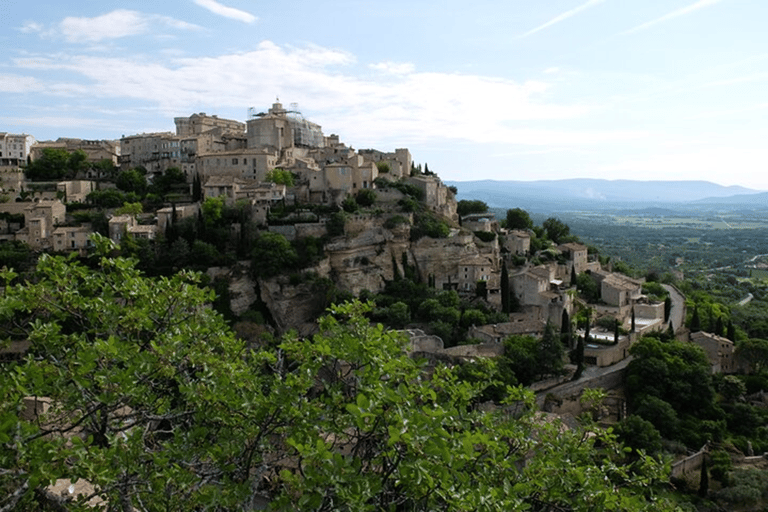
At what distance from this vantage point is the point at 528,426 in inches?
385

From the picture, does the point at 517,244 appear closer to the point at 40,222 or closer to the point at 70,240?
the point at 70,240

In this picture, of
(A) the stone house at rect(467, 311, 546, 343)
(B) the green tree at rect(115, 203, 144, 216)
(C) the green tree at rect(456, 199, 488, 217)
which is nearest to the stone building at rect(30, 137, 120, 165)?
(B) the green tree at rect(115, 203, 144, 216)

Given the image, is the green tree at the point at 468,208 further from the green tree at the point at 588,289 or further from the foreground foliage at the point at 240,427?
the foreground foliage at the point at 240,427

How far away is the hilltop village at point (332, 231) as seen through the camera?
3975 cm

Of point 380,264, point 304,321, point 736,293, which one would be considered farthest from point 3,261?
point 736,293

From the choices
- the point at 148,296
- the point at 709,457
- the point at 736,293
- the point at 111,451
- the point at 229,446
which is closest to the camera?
the point at 111,451

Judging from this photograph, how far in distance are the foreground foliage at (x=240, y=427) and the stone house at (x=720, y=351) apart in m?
30.8

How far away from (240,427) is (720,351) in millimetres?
35931

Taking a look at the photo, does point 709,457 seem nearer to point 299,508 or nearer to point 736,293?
point 299,508

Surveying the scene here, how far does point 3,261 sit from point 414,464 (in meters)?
42.0

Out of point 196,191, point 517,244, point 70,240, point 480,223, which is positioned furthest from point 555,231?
point 70,240

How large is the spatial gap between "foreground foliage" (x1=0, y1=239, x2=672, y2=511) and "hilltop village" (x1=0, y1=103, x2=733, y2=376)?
24.5m

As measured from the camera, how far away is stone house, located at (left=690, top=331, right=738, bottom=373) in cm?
3528

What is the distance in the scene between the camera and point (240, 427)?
7738 millimetres
